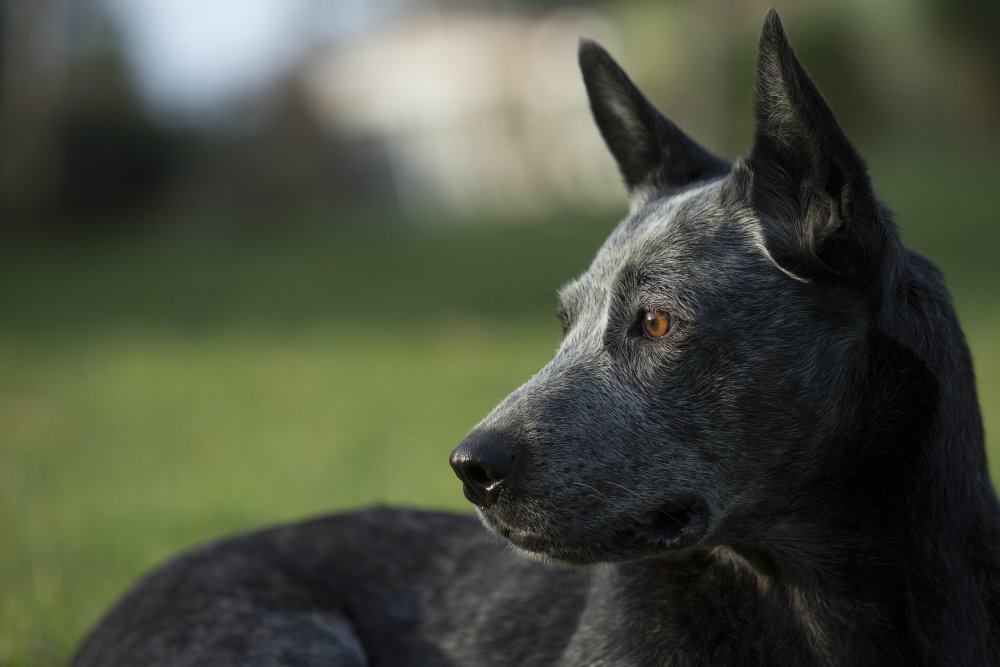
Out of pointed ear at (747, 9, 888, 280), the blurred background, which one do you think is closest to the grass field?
the blurred background

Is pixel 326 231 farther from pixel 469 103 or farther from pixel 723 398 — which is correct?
pixel 723 398

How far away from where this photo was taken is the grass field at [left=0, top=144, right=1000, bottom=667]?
6227 millimetres

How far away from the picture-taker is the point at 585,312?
3559mm

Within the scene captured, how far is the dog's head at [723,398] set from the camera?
3.04 meters

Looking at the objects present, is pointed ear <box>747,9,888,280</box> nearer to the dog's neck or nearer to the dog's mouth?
the dog's neck

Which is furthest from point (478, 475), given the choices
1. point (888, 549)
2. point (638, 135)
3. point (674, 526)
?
point (638, 135)

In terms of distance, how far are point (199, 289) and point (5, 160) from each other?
10.8 m

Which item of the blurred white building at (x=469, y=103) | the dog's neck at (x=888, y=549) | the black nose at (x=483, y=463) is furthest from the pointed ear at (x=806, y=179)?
the blurred white building at (x=469, y=103)

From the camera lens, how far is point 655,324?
3.25 metres

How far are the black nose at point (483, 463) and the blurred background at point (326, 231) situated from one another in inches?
95.2

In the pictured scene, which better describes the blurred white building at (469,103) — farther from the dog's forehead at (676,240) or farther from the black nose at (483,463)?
the black nose at (483,463)

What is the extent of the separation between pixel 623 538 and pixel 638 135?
1.55 metres

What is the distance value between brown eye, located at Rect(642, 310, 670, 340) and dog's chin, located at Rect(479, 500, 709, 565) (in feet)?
1.54

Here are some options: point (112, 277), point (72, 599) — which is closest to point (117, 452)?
point (72, 599)
